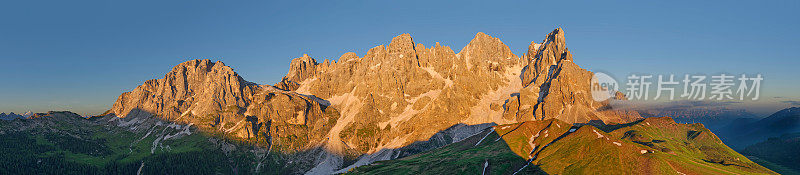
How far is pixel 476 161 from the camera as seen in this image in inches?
6668

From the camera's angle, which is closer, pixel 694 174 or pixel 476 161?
pixel 694 174

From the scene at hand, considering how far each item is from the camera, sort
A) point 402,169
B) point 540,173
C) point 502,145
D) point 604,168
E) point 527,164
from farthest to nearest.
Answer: point 402,169 → point 502,145 → point 527,164 → point 540,173 → point 604,168

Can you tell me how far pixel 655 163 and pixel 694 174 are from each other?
11097 mm

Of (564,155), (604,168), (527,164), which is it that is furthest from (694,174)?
(527,164)

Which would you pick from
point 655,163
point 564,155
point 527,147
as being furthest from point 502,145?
point 655,163

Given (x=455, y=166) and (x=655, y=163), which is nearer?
(x=655, y=163)

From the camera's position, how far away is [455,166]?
172 m

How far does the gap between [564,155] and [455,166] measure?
5063 cm

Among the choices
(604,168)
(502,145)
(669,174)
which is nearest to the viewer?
(669,174)

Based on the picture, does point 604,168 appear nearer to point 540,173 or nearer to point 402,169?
point 540,173

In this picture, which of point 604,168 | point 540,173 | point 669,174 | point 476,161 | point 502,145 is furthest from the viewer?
point 502,145

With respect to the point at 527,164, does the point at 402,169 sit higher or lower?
lower

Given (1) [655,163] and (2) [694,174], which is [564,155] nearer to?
(1) [655,163]

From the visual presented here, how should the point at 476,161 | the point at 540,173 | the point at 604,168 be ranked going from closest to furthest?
the point at 604,168 < the point at 540,173 < the point at 476,161
